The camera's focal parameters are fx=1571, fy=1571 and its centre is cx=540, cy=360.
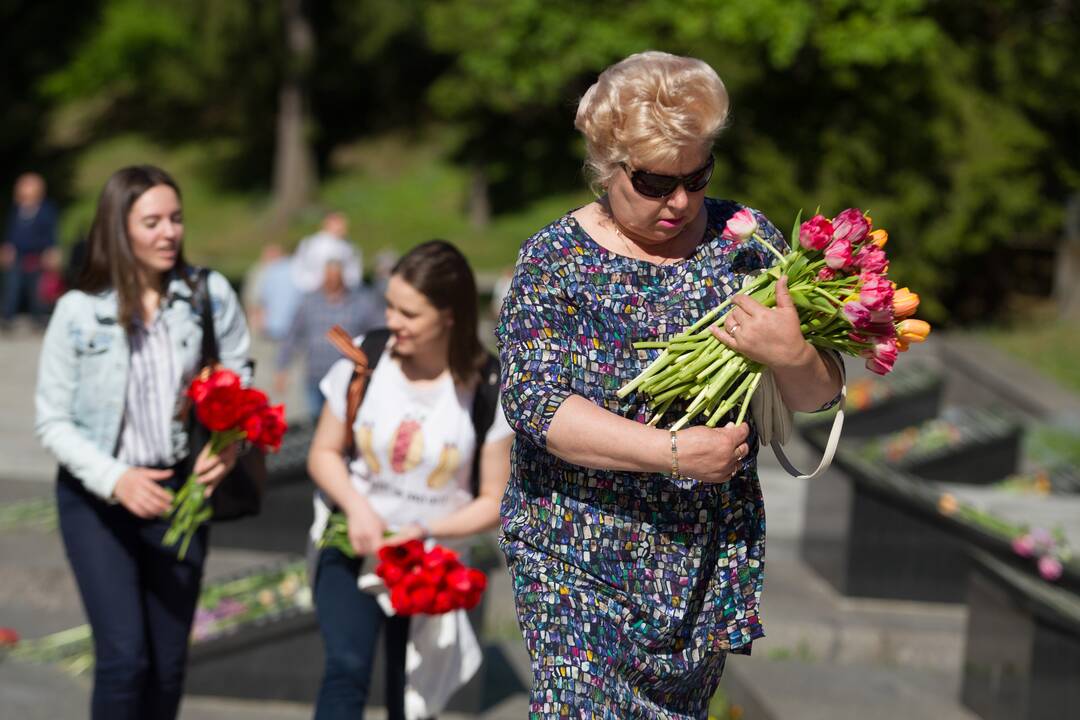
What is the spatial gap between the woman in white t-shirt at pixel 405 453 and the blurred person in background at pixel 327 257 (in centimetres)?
506

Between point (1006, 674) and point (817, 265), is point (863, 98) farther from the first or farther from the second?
point (817, 265)

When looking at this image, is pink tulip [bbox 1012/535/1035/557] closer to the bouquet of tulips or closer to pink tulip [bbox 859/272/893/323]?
the bouquet of tulips

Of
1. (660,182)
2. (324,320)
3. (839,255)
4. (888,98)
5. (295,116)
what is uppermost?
(295,116)

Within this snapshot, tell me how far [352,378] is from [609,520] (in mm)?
1827

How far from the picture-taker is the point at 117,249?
4461mm

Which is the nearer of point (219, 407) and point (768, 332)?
point (768, 332)

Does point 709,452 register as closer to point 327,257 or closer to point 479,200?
point 327,257

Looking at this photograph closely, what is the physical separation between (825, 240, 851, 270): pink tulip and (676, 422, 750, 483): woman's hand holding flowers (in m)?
0.36

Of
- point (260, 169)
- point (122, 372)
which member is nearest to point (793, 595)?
Answer: point (122, 372)

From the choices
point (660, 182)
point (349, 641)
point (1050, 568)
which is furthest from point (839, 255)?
point (1050, 568)

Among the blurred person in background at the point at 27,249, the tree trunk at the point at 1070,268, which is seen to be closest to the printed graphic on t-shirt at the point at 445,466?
the blurred person in background at the point at 27,249

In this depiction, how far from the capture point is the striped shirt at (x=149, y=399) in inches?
176

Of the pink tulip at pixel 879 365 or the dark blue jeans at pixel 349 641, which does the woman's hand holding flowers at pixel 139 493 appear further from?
the pink tulip at pixel 879 365

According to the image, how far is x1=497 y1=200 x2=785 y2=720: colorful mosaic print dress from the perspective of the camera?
9.98 ft
